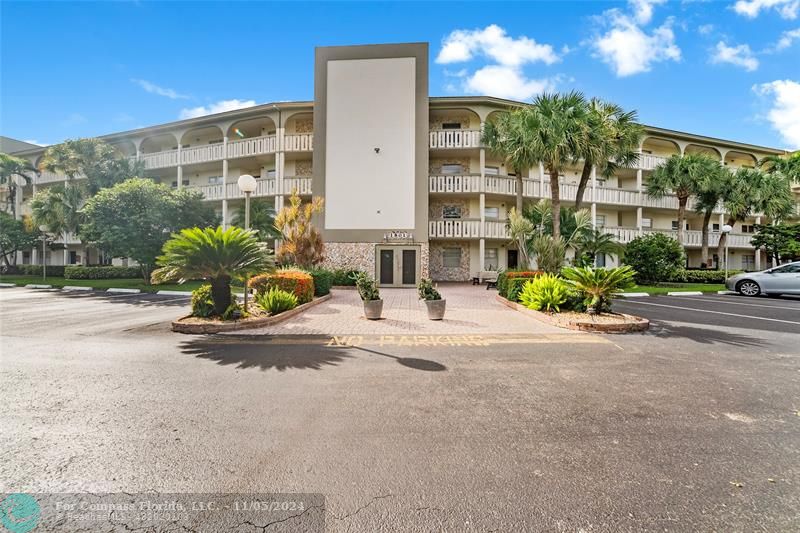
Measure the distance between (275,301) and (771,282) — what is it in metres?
22.8

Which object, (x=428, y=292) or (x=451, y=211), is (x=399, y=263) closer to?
(x=451, y=211)

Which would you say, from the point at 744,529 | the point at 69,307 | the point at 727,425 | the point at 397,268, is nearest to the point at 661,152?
the point at 397,268

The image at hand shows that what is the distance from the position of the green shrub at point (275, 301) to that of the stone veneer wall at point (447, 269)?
15.6 m

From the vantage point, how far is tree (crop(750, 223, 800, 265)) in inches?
987

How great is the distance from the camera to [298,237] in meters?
15.5

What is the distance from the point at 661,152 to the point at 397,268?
89.4 feet

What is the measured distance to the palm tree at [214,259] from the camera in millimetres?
8484

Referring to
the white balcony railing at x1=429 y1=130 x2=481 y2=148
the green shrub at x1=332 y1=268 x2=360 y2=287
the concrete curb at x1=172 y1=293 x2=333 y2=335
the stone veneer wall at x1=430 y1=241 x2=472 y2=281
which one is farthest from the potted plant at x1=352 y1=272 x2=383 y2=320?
the white balcony railing at x1=429 y1=130 x2=481 y2=148

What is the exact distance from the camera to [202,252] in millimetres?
8477

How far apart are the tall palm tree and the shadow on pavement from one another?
45.0 feet

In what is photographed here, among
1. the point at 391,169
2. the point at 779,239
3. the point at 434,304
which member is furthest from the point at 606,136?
the point at 779,239

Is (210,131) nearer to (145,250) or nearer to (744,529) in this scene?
(145,250)

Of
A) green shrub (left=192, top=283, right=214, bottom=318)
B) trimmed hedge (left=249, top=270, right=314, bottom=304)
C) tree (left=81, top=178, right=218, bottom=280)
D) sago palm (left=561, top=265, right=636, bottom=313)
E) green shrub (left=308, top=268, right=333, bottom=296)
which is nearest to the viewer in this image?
green shrub (left=192, top=283, right=214, bottom=318)

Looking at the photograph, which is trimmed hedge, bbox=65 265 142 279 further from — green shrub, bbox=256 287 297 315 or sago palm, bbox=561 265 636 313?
sago palm, bbox=561 265 636 313
